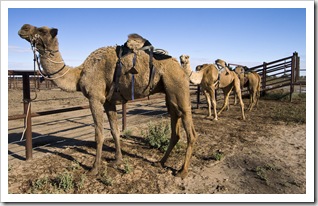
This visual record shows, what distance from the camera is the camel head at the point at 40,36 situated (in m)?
3.95

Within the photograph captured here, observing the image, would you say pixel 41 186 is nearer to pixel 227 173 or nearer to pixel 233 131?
pixel 227 173

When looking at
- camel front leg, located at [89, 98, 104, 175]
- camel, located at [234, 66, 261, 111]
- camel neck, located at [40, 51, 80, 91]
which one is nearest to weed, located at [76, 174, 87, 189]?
camel front leg, located at [89, 98, 104, 175]

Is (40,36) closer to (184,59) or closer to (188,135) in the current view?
(188,135)

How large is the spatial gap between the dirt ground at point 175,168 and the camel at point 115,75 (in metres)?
0.37

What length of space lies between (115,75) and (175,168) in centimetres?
195

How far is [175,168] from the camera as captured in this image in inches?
177

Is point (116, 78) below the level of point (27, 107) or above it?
above

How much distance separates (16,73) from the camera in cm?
459

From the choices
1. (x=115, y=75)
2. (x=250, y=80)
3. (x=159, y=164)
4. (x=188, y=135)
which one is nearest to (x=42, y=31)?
(x=115, y=75)

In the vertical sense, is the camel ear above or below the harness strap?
above

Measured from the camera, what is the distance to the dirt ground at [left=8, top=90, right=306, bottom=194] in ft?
12.4

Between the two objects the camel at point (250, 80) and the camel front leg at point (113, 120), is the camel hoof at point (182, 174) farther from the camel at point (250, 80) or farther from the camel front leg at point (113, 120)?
the camel at point (250, 80)

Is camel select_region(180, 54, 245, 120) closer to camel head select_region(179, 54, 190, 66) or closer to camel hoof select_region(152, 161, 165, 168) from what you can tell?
camel head select_region(179, 54, 190, 66)

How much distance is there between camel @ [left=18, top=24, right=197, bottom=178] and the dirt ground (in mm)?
372
